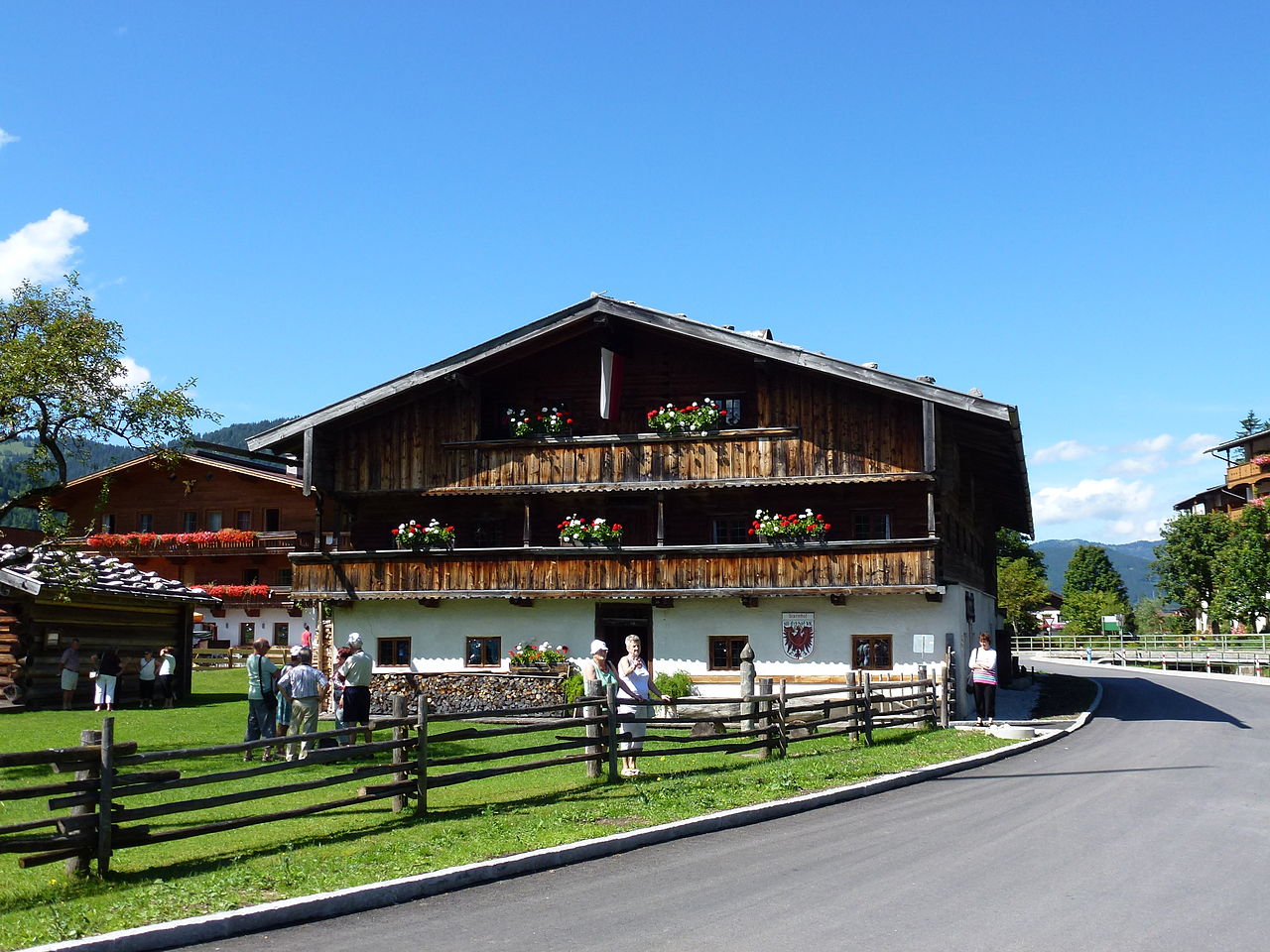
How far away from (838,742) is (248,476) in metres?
39.1

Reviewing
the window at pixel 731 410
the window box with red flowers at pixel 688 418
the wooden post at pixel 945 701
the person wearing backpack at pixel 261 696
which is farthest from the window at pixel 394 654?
the wooden post at pixel 945 701

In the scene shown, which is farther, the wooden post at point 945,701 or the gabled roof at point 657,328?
the gabled roof at point 657,328

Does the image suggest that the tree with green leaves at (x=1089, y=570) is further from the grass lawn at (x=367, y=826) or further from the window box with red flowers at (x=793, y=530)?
the grass lawn at (x=367, y=826)

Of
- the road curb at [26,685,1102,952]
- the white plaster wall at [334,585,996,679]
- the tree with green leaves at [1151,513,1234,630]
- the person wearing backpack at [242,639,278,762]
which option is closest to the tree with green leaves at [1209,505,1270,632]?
the tree with green leaves at [1151,513,1234,630]

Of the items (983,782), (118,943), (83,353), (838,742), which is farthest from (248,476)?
(118,943)

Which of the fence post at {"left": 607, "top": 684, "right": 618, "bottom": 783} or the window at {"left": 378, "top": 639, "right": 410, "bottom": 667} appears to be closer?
the fence post at {"left": 607, "top": 684, "right": 618, "bottom": 783}

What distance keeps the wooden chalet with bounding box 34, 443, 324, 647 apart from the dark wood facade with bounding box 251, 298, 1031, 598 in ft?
71.8

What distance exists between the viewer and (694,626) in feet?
92.8

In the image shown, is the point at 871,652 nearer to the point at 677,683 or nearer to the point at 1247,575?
the point at 677,683

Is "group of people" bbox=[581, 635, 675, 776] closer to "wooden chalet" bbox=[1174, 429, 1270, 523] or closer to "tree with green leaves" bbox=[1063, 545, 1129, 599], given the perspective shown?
"wooden chalet" bbox=[1174, 429, 1270, 523]

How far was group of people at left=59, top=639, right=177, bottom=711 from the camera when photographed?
89.3ft

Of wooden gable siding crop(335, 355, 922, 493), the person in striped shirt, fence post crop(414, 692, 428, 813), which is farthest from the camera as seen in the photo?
wooden gable siding crop(335, 355, 922, 493)

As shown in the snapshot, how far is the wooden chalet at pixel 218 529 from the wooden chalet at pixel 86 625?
18.1 m

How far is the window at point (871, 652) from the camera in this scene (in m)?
26.9
